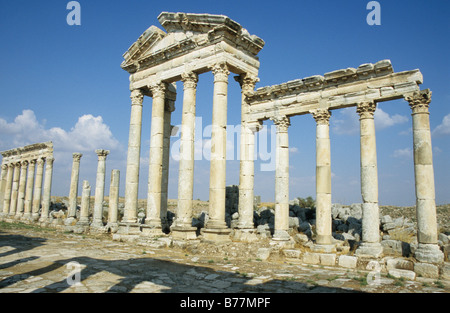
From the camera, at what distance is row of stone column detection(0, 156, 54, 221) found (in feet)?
102

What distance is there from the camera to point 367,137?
44.0 feet

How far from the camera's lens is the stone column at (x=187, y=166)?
635 inches

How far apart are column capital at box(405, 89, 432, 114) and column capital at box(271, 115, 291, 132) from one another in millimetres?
5281

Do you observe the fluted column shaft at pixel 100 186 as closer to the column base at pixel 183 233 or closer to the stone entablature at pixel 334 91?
the column base at pixel 183 233

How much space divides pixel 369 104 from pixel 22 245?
1577 centimetres

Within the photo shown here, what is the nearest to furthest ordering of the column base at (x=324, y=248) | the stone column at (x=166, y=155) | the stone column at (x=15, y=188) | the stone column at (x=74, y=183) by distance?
the column base at (x=324, y=248) < the stone column at (x=166, y=155) < the stone column at (x=74, y=183) < the stone column at (x=15, y=188)

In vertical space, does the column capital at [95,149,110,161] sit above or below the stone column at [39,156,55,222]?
above

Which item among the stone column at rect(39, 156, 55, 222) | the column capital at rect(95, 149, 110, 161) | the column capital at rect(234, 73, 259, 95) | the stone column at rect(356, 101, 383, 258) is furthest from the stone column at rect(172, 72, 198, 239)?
the stone column at rect(39, 156, 55, 222)

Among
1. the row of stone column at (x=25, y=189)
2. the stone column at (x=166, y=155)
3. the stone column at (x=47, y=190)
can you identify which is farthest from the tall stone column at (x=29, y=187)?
the stone column at (x=166, y=155)

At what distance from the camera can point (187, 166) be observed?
16.5 meters

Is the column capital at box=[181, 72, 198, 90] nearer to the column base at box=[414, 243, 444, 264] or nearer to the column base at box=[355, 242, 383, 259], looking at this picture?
the column base at box=[355, 242, 383, 259]

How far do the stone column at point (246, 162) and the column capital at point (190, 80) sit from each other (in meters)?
2.19
